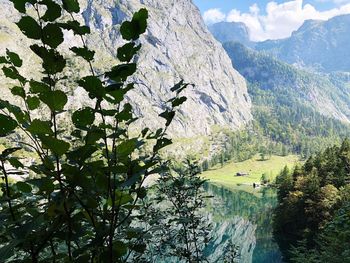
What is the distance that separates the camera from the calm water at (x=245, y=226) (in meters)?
65.6

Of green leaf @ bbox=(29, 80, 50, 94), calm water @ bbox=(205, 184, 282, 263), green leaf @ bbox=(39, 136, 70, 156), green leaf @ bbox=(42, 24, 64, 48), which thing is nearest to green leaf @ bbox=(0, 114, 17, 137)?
green leaf @ bbox=(39, 136, 70, 156)

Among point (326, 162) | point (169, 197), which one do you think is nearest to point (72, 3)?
point (169, 197)

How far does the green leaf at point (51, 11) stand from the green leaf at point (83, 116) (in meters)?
0.57

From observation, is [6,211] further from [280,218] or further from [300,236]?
[280,218]

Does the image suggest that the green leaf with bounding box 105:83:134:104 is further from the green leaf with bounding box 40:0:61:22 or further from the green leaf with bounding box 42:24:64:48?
the green leaf with bounding box 40:0:61:22

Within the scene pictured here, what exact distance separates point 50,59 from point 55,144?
0.61 metres

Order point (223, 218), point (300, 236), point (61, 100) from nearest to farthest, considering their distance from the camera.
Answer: point (61, 100) < point (300, 236) < point (223, 218)

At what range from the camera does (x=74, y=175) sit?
2439 mm

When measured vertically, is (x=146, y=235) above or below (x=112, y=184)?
below

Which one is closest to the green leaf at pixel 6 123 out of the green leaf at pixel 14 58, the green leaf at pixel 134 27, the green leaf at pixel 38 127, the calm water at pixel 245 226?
the green leaf at pixel 38 127

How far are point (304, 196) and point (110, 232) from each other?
59.9 meters

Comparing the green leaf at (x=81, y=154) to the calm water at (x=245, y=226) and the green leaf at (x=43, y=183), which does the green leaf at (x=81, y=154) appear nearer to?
the green leaf at (x=43, y=183)

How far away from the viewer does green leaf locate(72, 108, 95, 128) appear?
227cm

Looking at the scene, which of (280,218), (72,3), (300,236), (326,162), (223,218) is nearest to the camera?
(72,3)
